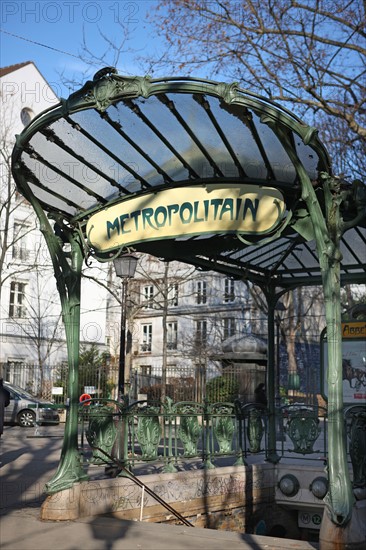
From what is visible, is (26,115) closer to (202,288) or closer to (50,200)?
(202,288)

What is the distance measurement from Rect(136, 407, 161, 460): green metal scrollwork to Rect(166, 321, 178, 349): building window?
42.1m

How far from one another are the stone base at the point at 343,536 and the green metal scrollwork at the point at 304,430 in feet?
12.5

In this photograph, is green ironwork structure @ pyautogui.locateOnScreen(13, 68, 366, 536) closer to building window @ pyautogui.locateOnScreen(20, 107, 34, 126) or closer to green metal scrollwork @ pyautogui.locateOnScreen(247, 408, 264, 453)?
green metal scrollwork @ pyautogui.locateOnScreen(247, 408, 264, 453)

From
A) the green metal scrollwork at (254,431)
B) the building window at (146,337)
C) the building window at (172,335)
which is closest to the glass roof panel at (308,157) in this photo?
the green metal scrollwork at (254,431)

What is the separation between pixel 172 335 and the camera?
5478 centimetres

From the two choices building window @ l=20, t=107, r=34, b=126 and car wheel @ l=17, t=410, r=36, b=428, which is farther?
building window @ l=20, t=107, r=34, b=126

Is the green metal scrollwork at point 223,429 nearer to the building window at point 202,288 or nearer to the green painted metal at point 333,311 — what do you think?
the green painted metal at point 333,311

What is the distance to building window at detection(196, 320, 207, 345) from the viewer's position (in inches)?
1907

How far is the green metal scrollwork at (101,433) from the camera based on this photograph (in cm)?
927

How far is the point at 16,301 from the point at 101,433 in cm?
3124

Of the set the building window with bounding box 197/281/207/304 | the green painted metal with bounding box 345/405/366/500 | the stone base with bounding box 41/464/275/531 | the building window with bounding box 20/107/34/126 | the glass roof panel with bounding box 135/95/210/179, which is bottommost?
the stone base with bounding box 41/464/275/531

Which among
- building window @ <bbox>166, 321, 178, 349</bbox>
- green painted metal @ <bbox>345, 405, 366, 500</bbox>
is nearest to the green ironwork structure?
green painted metal @ <bbox>345, 405, 366, 500</bbox>

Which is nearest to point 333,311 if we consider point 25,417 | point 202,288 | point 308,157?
point 308,157

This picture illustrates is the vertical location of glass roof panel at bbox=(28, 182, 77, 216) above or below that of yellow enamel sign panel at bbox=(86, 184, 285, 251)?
above
